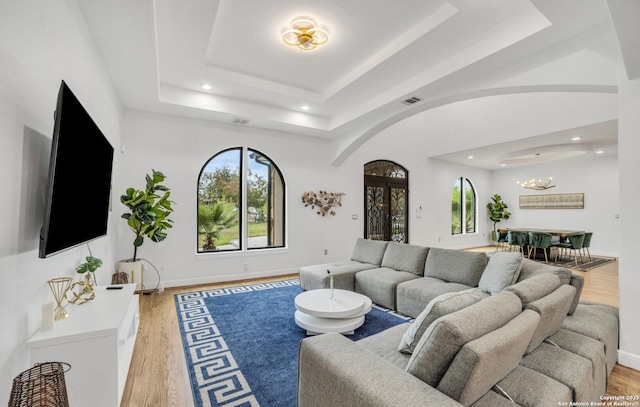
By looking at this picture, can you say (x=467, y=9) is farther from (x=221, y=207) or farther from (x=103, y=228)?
(x=221, y=207)

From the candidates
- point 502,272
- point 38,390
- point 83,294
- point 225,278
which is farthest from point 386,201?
point 38,390

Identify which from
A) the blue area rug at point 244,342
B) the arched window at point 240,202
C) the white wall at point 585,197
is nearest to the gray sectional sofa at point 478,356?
the blue area rug at point 244,342

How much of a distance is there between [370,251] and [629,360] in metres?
2.98

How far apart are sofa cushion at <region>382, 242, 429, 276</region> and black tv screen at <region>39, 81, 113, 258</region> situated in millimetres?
3545

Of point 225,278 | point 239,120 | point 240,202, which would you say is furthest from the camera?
point 240,202

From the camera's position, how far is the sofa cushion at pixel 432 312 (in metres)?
1.58

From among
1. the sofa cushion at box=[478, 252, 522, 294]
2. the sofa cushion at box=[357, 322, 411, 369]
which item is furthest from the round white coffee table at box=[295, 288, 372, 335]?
the sofa cushion at box=[478, 252, 522, 294]

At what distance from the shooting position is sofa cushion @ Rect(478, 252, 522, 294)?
285 cm

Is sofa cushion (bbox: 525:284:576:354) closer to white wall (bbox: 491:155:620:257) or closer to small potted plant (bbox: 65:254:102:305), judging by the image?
small potted plant (bbox: 65:254:102:305)

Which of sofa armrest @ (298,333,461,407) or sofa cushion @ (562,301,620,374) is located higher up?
sofa armrest @ (298,333,461,407)

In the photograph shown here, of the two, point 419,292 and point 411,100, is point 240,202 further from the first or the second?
point 419,292

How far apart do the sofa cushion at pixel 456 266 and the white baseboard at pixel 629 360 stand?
123cm

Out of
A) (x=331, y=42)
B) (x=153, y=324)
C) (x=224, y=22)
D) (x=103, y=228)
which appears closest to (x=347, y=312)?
(x=153, y=324)

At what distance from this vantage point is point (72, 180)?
1.77m
